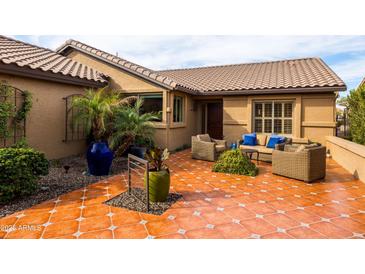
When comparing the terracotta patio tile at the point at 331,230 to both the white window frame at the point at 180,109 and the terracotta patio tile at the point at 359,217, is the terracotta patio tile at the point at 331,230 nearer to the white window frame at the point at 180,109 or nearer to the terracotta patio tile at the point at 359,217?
the terracotta patio tile at the point at 359,217

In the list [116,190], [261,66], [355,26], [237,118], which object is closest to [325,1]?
[355,26]

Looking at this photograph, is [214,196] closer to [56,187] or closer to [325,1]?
[56,187]

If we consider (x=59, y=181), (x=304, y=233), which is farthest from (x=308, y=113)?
(x=59, y=181)

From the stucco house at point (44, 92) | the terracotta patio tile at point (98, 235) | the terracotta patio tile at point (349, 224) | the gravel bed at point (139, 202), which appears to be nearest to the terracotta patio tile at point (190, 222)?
the gravel bed at point (139, 202)

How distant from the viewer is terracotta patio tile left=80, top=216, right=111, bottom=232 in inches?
152

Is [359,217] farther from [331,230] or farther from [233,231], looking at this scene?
[233,231]

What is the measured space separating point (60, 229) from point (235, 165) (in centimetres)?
533

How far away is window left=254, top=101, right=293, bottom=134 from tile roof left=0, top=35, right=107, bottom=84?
25.9ft

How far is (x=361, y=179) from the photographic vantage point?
6.73 meters

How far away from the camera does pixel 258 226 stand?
401 centimetres

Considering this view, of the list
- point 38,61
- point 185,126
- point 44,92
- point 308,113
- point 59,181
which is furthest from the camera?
point 185,126

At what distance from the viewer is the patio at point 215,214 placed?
3.76 meters

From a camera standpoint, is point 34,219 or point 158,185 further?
point 158,185
